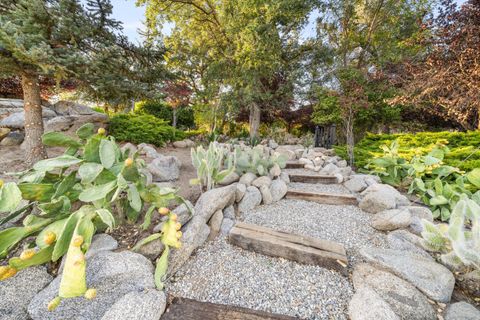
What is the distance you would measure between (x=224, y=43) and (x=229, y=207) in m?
6.58

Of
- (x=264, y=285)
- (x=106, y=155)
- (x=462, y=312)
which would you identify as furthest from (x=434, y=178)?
(x=106, y=155)

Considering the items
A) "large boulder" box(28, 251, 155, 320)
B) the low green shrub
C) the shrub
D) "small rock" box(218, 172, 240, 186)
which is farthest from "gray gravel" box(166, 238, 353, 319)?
the shrub

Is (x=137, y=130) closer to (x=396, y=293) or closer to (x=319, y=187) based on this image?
(x=319, y=187)

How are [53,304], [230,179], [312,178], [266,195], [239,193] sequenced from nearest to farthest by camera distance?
[53,304], [239,193], [266,195], [230,179], [312,178]

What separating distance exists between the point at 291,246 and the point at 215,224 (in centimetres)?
71

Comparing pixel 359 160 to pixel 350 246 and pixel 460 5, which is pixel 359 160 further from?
pixel 460 5

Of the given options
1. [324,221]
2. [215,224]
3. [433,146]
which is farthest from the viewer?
[433,146]

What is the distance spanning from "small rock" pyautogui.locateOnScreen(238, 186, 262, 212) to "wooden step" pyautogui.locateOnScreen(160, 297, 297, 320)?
3.84 ft

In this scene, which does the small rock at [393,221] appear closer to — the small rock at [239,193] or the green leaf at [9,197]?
the small rock at [239,193]

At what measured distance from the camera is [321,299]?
116 cm

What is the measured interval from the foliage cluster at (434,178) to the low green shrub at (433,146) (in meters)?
0.20

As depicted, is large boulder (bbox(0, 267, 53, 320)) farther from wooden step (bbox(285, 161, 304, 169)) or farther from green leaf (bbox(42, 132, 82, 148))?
wooden step (bbox(285, 161, 304, 169))

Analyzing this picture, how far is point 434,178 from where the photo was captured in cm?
266

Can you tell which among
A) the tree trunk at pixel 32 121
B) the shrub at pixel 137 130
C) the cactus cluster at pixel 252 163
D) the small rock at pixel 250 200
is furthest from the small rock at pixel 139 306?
the shrub at pixel 137 130
